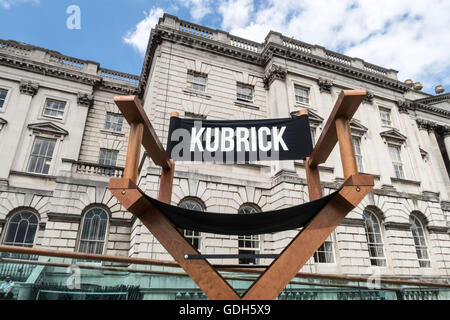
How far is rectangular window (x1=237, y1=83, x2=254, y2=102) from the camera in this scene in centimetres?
1825

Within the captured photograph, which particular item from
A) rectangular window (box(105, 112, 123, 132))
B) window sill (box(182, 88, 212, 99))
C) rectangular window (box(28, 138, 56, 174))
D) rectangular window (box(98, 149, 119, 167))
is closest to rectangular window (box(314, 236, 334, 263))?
window sill (box(182, 88, 212, 99))

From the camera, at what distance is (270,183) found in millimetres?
15602

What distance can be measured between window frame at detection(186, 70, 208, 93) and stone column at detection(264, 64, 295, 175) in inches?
174

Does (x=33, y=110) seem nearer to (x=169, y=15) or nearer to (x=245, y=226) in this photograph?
(x=169, y=15)

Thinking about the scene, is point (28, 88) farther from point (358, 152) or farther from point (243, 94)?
point (358, 152)

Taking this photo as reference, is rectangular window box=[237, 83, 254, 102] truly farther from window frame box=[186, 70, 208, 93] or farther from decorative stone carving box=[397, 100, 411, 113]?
decorative stone carving box=[397, 100, 411, 113]

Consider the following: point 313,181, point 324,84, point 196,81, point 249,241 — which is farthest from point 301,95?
point 313,181

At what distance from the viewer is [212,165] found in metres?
14.8

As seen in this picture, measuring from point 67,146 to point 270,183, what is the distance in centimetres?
1480

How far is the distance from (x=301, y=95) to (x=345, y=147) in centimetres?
1722

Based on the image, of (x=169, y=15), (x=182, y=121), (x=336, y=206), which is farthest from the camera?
(x=169, y=15)

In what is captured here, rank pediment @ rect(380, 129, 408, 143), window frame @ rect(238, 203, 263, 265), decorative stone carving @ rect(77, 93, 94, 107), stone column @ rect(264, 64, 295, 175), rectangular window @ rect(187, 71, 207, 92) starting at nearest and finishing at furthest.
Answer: window frame @ rect(238, 203, 263, 265) < stone column @ rect(264, 64, 295, 175) < rectangular window @ rect(187, 71, 207, 92) < pediment @ rect(380, 129, 408, 143) < decorative stone carving @ rect(77, 93, 94, 107)

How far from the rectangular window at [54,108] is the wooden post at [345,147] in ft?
72.9
